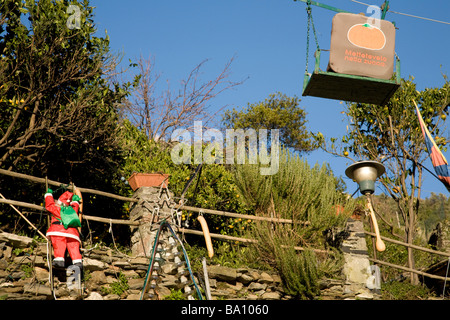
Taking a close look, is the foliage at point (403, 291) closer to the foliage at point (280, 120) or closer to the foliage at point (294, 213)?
the foliage at point (294, 213)

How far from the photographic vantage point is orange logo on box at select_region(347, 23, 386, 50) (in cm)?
987

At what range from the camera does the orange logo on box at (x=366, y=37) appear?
32.4ft

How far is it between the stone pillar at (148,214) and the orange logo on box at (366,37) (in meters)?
4.41

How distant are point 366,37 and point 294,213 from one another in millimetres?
3654

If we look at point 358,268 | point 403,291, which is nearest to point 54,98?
point 358,268

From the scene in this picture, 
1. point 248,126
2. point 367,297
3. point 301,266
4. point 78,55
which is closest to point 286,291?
point 301,266

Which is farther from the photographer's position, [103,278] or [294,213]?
[294,213]

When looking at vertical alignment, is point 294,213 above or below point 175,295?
above

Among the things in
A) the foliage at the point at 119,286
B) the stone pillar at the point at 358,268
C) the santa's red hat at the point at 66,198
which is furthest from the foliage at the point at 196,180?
the foliage at the point at 119,286

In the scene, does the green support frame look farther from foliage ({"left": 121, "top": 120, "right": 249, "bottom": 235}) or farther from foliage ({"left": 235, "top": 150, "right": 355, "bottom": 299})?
foliage ({"left": 121, "top": 120, "right": 249, "bottom": 235})

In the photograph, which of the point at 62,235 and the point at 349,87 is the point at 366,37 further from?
the point at 62,235

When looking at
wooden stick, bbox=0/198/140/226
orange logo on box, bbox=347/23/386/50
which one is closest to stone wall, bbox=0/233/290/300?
wooden stick, bbox=0/198/140/226

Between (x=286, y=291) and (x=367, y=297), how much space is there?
1.62m

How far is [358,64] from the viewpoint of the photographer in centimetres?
961
